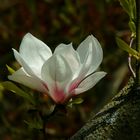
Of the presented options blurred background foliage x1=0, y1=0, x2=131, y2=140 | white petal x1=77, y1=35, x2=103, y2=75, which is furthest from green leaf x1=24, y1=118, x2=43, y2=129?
blurred background foliage x1=0, y1=0, x2=131, y2=140

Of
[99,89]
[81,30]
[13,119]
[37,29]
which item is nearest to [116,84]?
[99,89]

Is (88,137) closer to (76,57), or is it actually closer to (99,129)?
(99,129)

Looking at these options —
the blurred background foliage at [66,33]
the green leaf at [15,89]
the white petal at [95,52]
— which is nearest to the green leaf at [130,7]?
the white petal at [95,52]

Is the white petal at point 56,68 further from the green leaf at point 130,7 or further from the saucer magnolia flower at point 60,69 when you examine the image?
the green leaf at point 130,7

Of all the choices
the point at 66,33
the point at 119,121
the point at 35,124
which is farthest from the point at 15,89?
the point at 66,33

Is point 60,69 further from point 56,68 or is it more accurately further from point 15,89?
point 15,89
